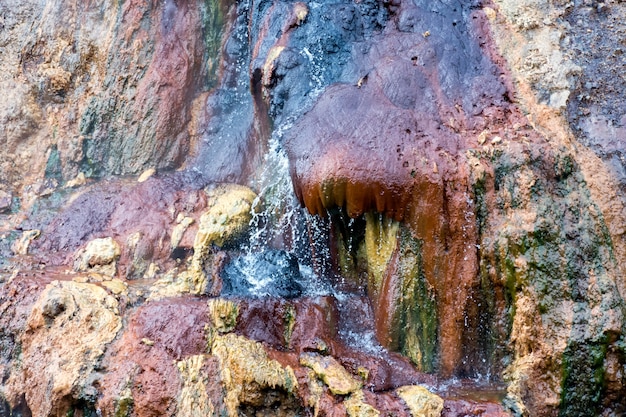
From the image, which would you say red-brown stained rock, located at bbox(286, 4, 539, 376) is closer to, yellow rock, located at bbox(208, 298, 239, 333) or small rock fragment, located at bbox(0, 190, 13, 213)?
yellow rock, located at bbox(208, 298, 239, 333)

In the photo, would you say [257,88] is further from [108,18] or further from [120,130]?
[108,18]

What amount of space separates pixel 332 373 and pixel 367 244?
37.4 inches

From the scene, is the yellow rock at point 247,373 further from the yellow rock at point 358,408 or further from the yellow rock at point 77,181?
the yellow rock at point 77,181

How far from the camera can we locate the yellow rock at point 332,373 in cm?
353

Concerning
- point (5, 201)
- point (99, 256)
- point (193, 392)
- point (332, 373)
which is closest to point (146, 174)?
point (99, 256)

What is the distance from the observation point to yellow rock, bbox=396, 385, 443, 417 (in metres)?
3.44

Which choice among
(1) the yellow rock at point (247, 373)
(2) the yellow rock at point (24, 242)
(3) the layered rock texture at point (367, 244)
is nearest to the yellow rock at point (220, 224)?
(3) the layered rock texture at point (367, 244)

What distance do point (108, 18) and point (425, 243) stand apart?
4.00 metres

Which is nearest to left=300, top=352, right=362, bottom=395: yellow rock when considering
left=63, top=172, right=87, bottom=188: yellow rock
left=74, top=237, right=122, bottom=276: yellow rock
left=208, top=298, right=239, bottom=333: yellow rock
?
left=208, top=298, right=239, bottom=333: yellow rock

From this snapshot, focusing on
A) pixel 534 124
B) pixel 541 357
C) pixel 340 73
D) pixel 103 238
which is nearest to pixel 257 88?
pixel 340 73

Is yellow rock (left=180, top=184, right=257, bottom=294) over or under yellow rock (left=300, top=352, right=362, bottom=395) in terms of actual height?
over

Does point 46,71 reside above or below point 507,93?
above

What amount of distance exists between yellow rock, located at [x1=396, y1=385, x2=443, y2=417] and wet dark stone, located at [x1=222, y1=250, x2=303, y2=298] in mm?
1067

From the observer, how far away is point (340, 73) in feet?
15.3
